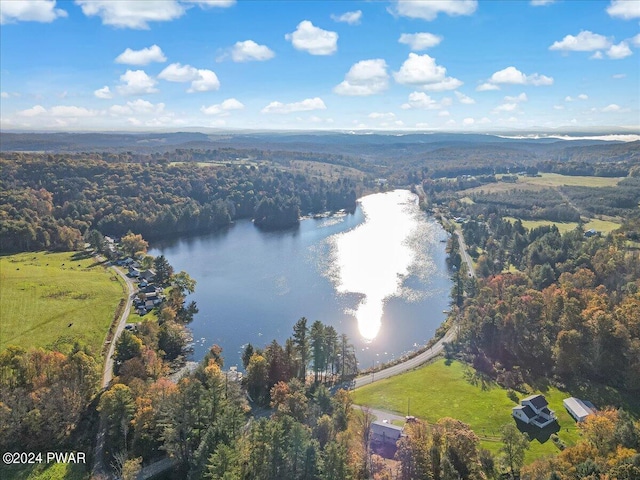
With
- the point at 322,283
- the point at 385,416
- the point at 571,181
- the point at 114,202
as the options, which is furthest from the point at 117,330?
the point at 571,181

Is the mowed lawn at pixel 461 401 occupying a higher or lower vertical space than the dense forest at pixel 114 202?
lower

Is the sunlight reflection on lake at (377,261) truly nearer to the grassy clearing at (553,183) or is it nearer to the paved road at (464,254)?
the paved road at (464,254)

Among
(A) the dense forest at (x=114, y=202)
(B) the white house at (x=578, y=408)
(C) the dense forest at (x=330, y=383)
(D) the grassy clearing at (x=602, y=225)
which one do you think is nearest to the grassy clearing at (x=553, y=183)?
(D) the grassy clearing at (x=602, y=225)

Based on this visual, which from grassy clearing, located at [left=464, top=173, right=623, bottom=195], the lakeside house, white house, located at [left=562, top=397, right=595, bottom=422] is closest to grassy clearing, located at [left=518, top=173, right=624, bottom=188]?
grassy clearing, located at [left=464, top=173, right=623, bottom=195]

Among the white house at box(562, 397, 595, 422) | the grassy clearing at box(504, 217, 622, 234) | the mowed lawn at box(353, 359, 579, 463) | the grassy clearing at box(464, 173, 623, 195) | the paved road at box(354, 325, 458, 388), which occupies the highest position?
the grassy clearing at box(464, 173, 623, 195)

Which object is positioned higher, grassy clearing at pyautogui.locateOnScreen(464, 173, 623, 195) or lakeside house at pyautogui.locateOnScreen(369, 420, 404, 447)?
grassy clearing at pyautogui.locateOnScreen(464, 173, 623, 195)

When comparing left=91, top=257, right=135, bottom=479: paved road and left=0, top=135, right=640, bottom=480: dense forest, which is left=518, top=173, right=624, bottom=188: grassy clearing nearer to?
left=0, top=135, right=640, bottom=480: dense forest

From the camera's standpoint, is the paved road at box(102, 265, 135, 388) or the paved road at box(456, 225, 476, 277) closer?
the paved road at box(102, 265, 135, 388)
